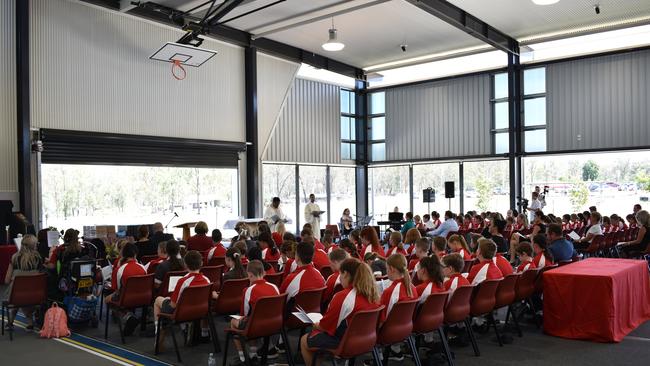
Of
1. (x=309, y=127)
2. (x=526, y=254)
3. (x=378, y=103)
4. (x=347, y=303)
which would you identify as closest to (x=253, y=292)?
(x=347, y=303)

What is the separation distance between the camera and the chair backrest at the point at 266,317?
449cm

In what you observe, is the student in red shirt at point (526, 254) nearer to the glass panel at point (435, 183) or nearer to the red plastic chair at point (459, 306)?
the red plastic chair at point (459, 306)

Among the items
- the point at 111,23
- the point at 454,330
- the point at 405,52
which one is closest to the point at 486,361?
the point at 454,330

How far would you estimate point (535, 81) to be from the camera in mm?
15648

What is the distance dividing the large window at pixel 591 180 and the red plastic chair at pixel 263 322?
1275cm

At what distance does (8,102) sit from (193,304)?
7238 millimetres

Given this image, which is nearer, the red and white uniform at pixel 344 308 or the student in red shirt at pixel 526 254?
the red and white uniform at pixel 344 308

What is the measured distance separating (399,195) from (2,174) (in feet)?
38.7

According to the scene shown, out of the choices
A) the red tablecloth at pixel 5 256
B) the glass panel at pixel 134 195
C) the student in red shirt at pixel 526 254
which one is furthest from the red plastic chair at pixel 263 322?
the glass panel at pixel 134 195

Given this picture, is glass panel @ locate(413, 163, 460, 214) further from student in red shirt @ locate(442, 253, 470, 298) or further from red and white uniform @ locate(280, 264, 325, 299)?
red and white uniform @ locate(280, 264, 325, 299)

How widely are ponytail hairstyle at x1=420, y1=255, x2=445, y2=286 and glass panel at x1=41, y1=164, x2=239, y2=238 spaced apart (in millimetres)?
8719

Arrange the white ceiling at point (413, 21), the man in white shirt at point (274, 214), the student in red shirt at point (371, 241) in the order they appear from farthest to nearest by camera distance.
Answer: the man in white shirt at point (274, 214)
the white ceiling at point (413, 21)
the student in red shirt at point (371, 241)

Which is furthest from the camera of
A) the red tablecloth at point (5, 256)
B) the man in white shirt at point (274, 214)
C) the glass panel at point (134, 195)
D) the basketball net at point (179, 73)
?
the basketball net at point (179, 73)

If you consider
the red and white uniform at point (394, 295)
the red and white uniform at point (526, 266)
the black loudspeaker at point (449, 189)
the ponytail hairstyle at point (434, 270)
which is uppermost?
the black loudspeaker at point (449, 189)
